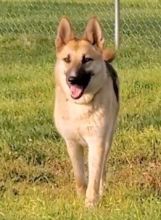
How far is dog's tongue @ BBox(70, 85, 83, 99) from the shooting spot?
5387 millimetres

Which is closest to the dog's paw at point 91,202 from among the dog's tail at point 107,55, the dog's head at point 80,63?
the dog's head at point 80,63

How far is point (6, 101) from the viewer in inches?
343

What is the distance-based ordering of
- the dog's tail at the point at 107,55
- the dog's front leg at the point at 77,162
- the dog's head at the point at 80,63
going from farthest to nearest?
the dog's tail at the point at 107,55
the dog's front leg at the point at 77,162
the dog's head at the point at 80,63

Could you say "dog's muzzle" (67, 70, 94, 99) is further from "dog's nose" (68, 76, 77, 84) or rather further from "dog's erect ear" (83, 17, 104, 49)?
"dog's erect ear" (83, 17, 104, 49)

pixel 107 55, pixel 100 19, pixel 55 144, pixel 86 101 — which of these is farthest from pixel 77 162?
pixel 100 19

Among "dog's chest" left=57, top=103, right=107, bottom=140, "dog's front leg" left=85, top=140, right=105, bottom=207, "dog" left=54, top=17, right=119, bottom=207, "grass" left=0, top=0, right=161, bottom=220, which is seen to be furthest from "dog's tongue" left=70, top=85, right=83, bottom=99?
"grass" left=0, top=0, right=161, bottom=220

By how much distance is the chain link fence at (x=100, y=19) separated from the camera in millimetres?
12803

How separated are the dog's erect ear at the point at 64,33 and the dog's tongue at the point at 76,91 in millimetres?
393

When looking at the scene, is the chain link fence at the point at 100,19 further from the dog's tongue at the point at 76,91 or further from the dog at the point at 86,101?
the dog's tongue at the point at 76,91

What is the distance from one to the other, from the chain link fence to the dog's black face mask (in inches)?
225

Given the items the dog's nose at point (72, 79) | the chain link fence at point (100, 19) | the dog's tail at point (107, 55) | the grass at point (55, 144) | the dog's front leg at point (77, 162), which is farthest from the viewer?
the chain link fence at point (100, 19)

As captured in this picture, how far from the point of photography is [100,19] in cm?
1405

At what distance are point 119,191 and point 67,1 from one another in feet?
53.3

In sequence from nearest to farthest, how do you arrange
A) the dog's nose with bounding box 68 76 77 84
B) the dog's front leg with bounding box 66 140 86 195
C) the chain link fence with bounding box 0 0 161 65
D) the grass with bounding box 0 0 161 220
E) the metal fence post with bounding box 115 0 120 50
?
the grass with bounding box 0 0 161 220
the dog's nose with bounding box 68 76 77 84
the dog's front leg with bounding box 66 140 86 195
the metal fence post with bounding box 115 0 120 50
the chain link fence with bounding box 0 0 161 65
